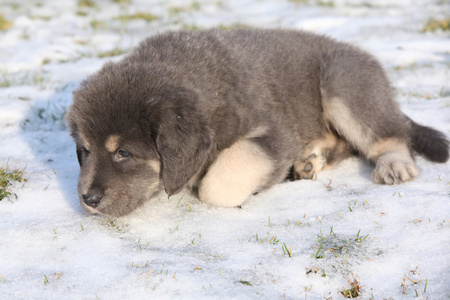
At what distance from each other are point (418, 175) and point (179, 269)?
95.1 inches

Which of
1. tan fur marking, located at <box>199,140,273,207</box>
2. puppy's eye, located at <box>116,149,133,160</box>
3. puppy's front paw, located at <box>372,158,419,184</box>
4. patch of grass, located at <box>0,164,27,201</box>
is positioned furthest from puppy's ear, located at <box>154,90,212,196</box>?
puppy's front paw, located at <box>372,158,419,184</box>

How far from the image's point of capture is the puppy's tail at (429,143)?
4.63 m

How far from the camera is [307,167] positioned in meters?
4.61

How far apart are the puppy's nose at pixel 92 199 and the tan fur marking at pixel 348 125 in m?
2.39

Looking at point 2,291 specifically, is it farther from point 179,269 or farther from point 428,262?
point 428,262

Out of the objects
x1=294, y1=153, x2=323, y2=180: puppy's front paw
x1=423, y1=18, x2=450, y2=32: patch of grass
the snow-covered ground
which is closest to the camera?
the snow-covered ground

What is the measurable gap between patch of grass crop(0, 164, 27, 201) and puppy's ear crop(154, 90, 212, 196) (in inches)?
49.8

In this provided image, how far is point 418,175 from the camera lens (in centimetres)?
441

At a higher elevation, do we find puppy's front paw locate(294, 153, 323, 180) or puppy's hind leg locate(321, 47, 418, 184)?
puppy's hind leg locate(321, 47, 418, 184)

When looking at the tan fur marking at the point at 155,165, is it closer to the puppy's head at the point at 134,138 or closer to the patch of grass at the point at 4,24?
the puppy's head at the point at 134,138

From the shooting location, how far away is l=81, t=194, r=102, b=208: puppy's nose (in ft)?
11.4

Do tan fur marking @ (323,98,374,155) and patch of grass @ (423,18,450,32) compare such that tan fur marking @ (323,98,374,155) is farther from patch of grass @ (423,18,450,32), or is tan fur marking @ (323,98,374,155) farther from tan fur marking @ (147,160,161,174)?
patch of grass @ (423,18,450,32)

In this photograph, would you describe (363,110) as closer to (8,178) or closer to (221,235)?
(221,235)

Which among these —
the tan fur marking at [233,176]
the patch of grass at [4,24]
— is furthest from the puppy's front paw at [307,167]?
the patch of grass at [4,24]
